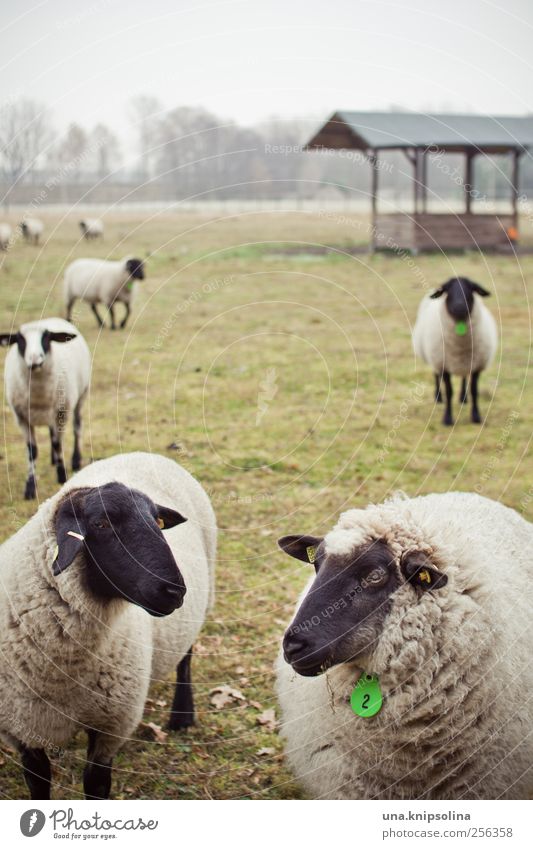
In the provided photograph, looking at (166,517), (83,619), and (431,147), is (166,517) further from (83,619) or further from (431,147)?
(431,147)

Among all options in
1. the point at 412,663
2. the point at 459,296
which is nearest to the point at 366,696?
the point at 412,663

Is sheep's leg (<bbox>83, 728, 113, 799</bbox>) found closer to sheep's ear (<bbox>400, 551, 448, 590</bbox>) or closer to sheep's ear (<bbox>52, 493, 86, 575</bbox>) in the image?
sheep's ear (<bbox>52, 493, 86, 575</bbox>)

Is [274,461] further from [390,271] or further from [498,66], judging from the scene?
[390,271]

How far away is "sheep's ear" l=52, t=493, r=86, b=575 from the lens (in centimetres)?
319

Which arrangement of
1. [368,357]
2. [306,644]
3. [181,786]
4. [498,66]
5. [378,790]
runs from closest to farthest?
1. [306,644]
2. [378,790]
3. [181,786]
4. [498,66]
5. [368,357]

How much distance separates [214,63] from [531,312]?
12102 mm

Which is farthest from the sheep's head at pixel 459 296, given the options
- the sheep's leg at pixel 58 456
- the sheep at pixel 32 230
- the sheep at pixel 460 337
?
the sheep at pixel 32 230

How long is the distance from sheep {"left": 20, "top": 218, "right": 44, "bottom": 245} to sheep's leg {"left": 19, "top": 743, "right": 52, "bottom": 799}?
77.7 ft

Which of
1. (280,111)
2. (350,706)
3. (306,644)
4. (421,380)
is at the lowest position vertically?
(421,380)

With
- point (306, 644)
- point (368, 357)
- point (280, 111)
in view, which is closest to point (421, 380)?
point (368, 357)

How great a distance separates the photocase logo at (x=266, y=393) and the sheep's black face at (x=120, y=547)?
5.72m

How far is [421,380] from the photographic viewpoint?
1100 cm
